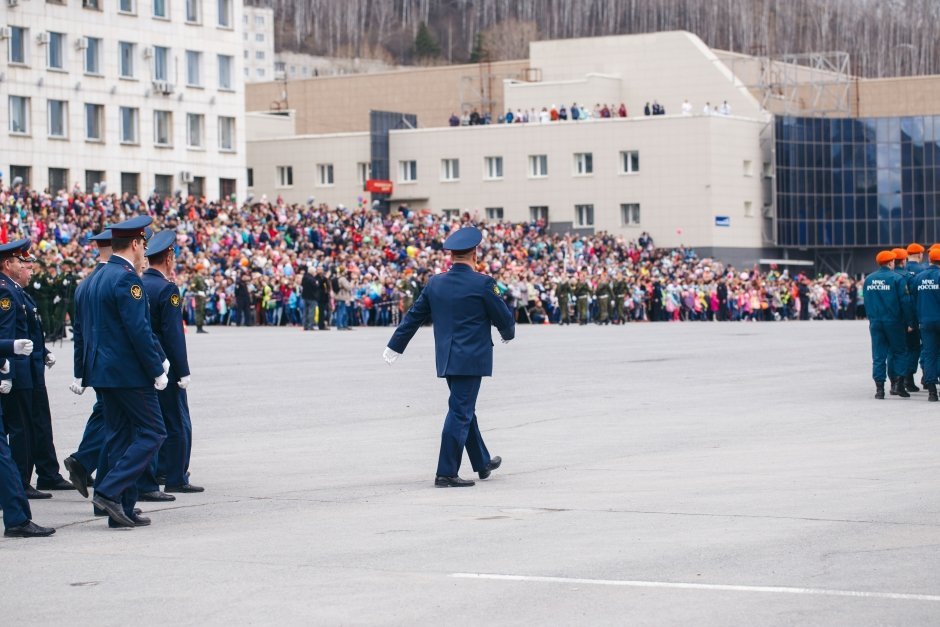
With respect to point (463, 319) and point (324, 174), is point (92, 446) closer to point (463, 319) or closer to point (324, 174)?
point (463, 319)

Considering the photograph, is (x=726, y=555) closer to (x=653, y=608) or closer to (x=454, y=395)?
(x=653, y=608)

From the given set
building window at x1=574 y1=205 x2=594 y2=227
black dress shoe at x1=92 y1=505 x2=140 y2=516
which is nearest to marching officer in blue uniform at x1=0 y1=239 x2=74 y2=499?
black dress shoe at x1=92 y1=505 x2=140 y2=516

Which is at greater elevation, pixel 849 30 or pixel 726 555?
pixel 849 30

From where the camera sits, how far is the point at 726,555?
8852 millimetres

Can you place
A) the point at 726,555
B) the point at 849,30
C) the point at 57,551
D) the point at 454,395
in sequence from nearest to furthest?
1. the point at 726,555
2. the point at 57,551
3. the point at 454,395
4. the point at 849,30

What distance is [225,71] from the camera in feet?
246

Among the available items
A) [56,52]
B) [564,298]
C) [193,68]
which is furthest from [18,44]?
[564,298]

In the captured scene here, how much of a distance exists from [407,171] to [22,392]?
72807 mm

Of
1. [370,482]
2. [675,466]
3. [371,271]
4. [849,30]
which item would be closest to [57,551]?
[370,482]

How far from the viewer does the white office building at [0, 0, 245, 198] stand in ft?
216

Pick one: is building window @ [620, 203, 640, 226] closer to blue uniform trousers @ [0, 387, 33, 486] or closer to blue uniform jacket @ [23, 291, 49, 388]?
blue uniform jacket @ [23, 291, 49, 388]

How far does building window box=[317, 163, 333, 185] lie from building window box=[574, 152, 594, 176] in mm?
13775

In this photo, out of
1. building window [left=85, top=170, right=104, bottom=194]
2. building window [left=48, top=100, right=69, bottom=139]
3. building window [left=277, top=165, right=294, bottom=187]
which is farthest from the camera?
building window [left=277, top=165, right=294, bottom=187]

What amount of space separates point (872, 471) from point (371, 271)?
38039mm
